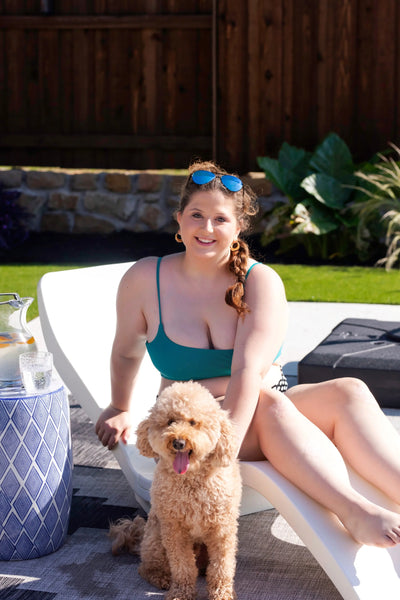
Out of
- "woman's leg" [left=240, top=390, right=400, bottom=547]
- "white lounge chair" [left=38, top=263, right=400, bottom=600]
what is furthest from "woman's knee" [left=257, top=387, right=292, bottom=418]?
"white lounge chair" [left=38, top=263, right=400, bottom=600]

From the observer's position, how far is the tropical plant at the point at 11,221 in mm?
8469

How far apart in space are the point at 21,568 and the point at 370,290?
14.7 feet

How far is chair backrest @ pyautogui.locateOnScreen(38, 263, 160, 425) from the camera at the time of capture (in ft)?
9.77

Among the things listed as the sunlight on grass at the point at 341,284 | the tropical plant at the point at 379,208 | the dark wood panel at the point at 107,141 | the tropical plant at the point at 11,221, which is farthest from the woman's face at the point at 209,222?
the dark wood panel at the point at 107,141

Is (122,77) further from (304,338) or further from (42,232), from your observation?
(304,338)

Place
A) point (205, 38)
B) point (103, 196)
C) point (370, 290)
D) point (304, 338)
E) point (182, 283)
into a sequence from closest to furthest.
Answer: point (182, 283) < point (304, 338) < point (370, 290) < point (103, 196) < point (205, 38)

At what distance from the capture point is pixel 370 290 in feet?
21.4

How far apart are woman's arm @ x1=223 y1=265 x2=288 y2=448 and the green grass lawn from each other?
348cm

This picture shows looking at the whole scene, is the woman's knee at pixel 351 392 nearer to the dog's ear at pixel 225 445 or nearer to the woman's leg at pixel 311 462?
the woman's leg at pixel 311 462

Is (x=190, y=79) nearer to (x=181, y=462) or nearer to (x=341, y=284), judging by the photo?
(x=341, y=284)

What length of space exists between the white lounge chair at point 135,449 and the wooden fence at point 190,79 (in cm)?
556

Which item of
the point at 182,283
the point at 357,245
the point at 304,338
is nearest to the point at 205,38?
the point at 357,245

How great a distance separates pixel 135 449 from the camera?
9.34 feet

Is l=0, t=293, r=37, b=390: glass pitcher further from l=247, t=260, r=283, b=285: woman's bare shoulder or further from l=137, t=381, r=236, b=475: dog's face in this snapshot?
l=247, t=260, r=283, b=285: woman's bare shoulder
